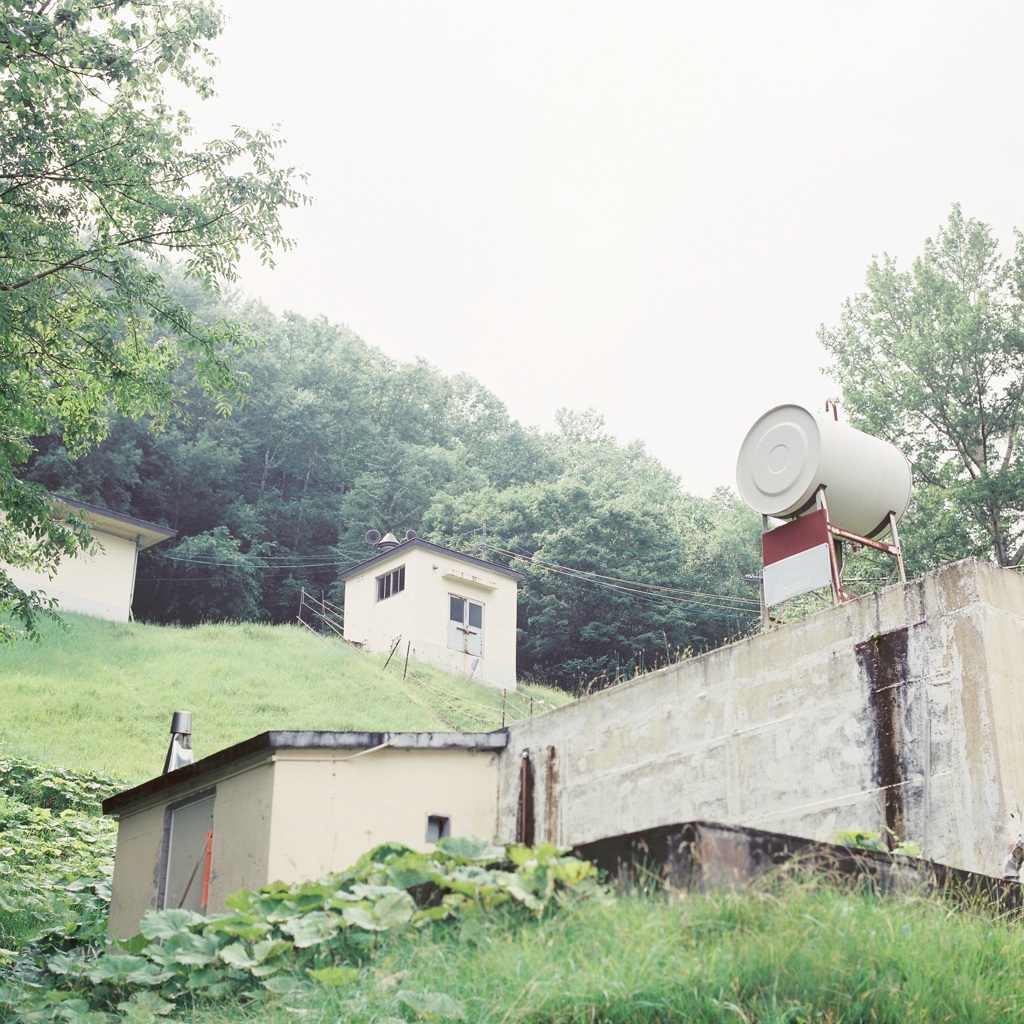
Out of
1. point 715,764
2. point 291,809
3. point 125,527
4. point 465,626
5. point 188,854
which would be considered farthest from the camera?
point 125,527

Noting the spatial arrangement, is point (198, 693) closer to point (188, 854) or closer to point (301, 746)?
point (188, 854)

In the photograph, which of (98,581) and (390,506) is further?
(390,506)

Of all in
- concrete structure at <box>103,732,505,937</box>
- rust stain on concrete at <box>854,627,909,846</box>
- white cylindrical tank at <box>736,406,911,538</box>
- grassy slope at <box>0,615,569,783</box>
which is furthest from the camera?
grassy slope at <box>0,615,569,783</box>

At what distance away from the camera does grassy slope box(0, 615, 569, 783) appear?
2042cm

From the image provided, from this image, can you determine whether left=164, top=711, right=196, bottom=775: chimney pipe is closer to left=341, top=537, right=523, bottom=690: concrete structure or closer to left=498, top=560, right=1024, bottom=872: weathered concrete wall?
left=498, top=560, right=1024, bottom=872: weathered concrete wall

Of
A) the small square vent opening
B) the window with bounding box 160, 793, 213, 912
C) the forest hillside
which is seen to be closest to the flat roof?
the window with bounding box 160, 793, 213, 912

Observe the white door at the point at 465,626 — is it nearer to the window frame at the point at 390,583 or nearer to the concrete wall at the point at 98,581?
the window frame at the point at 390,583

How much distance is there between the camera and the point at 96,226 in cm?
1307

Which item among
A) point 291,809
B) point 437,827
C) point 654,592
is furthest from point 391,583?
point 291,809

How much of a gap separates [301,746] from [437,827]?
1.64 m

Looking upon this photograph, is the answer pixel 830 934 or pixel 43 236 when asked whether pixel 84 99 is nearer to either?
pixel 43 236

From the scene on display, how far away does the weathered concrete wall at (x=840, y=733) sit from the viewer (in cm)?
733

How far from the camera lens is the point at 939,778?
293 inches

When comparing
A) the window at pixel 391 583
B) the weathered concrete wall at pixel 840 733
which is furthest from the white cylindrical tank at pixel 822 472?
the window at pixel 391 583
